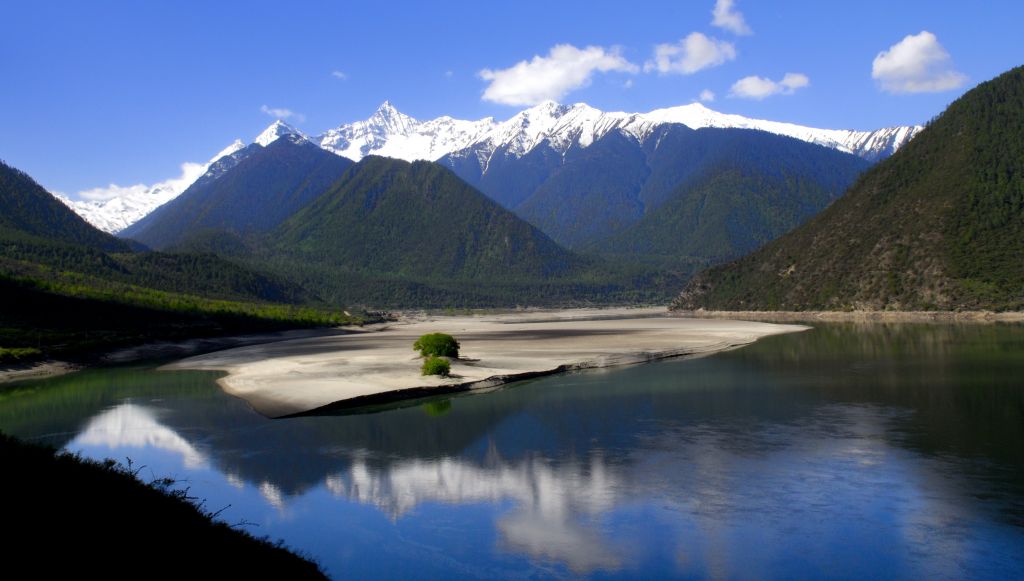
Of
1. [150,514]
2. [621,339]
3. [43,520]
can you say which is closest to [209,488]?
[150,514]

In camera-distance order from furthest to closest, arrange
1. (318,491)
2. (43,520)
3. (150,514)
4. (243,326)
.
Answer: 1. (243,326)
2. (318,491)
3. (150,514)
4. (43,520)

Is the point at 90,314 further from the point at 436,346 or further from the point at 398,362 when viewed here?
the point at 436,346

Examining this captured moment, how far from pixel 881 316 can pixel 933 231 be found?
22.6 meters

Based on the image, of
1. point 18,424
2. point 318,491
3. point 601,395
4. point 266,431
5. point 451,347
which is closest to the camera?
point 318,491

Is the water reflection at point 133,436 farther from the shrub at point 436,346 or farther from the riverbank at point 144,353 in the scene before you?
the riverbank at point 144,353

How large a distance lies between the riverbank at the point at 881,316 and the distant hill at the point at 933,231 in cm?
202

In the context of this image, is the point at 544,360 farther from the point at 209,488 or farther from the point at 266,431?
the point at 209,488

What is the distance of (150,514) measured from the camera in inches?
672

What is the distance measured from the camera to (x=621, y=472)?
109 ft

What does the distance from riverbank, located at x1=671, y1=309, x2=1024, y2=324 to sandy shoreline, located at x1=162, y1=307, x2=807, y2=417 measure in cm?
3123

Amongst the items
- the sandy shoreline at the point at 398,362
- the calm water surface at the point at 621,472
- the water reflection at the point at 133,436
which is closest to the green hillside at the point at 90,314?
the sandy shoreline at the point at 398,362

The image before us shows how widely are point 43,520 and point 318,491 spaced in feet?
58.9

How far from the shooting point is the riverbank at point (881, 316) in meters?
128

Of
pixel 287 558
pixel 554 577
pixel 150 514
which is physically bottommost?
pixel 554 577
